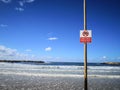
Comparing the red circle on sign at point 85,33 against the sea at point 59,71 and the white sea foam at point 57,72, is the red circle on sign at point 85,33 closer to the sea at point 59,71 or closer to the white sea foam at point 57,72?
the white sea foam at point 57,72

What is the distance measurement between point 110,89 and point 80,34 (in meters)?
7.79

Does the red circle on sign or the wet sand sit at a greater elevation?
the red circle on sign

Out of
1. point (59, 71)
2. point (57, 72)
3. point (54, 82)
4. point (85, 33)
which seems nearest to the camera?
point (85, 33)

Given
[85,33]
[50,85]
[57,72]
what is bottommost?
[50,85]

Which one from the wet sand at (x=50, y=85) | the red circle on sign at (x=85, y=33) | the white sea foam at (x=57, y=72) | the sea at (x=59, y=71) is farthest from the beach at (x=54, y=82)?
the red circle on sign at (x=85, y=33)

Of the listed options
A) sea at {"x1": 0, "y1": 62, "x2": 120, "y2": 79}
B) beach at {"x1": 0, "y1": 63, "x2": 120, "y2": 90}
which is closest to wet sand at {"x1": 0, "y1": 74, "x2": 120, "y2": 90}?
beach at {"x1": 0, "y1": 63, "x2": 120, "y2": 90}

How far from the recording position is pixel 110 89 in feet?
51.2

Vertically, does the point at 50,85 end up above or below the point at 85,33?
below

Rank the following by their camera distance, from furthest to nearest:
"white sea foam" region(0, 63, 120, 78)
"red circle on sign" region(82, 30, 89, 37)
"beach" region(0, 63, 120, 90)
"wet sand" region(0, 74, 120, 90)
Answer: "white sea foam" region(0, 63, 120, 78)
"beach" region(0, 63, 120, 90)
"wet sand" region(0, 74, 120, 90)
"red circle on sign" region(82, 30, 89, 37)

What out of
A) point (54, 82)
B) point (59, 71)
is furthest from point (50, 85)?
point (59, 71)

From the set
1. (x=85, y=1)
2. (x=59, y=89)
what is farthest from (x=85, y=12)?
(x=59, y=89)

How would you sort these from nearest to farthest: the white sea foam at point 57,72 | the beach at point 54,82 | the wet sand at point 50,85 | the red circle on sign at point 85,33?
the red circle on sign at point 85,33, the wet sand at point 50,85, the beach at point 54,82, the white sea foam at point 57,72

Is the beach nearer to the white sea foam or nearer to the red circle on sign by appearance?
the white sea foam

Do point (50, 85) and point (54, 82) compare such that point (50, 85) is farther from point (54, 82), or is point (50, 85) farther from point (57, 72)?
point (57, 72)
